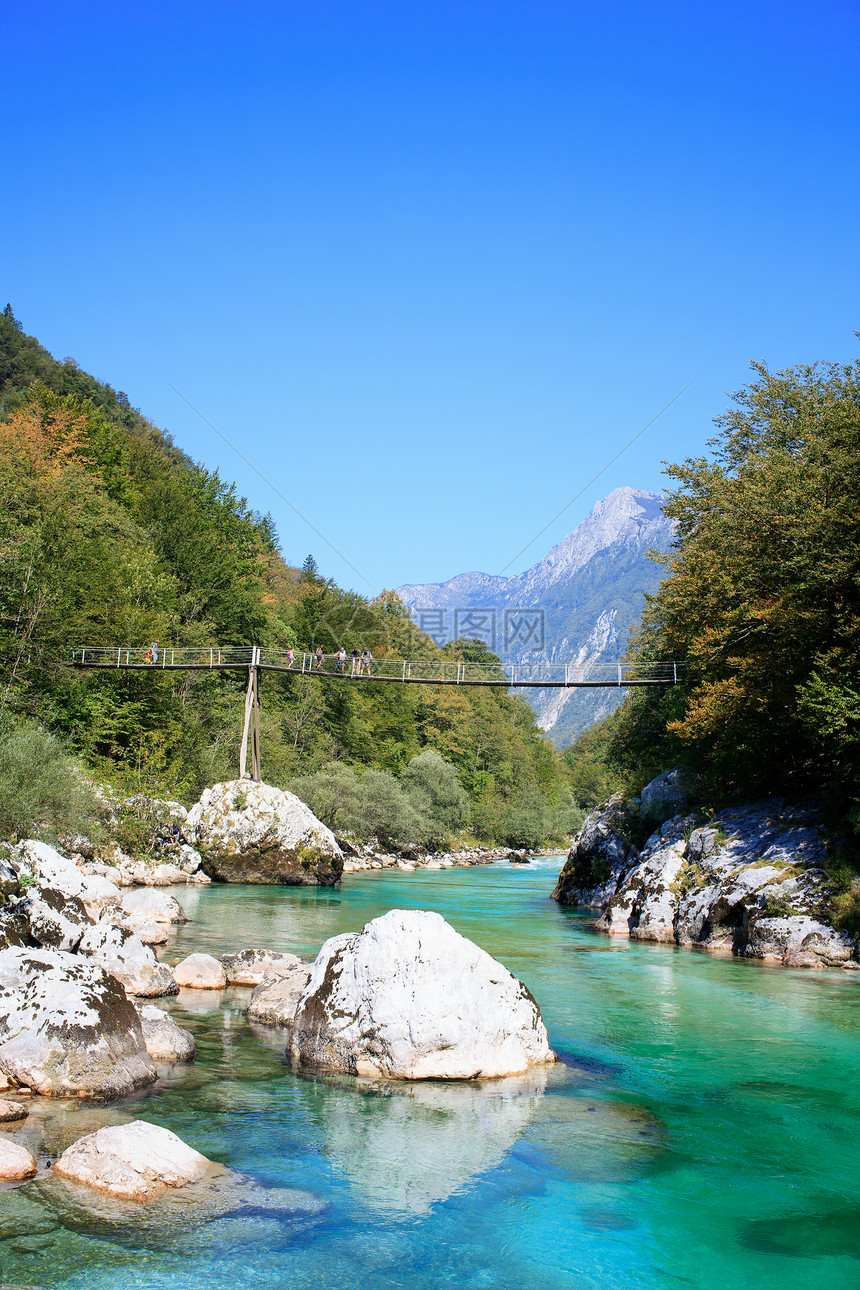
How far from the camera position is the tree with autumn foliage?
1591 cm

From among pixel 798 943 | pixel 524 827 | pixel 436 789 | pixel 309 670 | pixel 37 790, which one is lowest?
Answer: pixel 524 827

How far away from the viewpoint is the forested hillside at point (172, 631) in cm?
2923

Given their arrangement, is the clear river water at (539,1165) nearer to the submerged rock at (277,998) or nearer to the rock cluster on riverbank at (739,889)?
the submerged rock at (277,998)

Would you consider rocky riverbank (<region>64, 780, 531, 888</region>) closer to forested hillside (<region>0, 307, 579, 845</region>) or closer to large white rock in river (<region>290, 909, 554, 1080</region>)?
forested hillside (<region>0, 307, 579, 845</region>)

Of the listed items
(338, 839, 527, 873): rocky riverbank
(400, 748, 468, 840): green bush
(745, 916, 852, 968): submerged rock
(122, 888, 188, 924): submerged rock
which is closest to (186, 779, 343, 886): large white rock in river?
(338, 839, 527, 873): rocky riverbank

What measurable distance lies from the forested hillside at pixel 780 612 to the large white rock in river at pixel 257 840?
11.3 metres

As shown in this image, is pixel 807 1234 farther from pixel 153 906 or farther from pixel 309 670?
pixel 309 670

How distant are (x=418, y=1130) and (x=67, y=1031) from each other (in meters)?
3.00

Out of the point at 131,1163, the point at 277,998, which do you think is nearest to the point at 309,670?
the point at 277,998

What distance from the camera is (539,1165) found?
6.36 m

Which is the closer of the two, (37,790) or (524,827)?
(37,790)

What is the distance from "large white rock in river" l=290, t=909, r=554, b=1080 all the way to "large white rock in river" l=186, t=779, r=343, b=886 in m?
18.4

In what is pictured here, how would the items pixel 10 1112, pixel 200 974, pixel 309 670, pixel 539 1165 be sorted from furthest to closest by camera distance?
pixel 309 670, pixel 200 974, pixel 10 1112, pixel 539 1165

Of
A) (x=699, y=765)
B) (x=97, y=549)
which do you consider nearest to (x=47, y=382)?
(x=97, y=549)
